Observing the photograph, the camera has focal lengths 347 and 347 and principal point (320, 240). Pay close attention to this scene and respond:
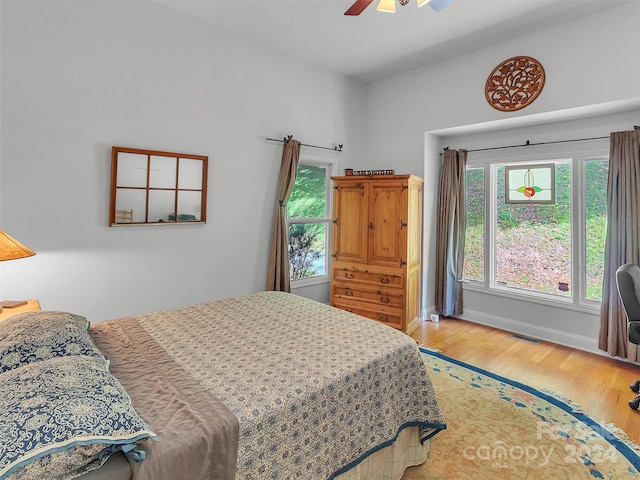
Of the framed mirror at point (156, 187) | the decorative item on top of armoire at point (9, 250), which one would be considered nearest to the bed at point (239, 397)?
the decorative item on top of armoire at point (9, 250)

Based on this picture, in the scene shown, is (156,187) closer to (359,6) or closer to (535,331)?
(359,6)

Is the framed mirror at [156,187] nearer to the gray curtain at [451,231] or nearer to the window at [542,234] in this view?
the gray curtain at [451,231]

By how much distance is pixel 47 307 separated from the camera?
256cm

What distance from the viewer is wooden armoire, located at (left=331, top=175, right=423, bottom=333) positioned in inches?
146

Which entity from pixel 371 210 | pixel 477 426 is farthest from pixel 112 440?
pixel 371 210

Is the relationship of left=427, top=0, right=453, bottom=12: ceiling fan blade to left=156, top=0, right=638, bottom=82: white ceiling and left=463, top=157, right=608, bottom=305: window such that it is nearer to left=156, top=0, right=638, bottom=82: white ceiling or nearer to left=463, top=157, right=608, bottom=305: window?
left=156, top=0, right=638, bottom=82: white ceiling

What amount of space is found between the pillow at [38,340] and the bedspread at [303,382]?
39 centimetres

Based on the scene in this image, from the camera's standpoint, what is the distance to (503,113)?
3557 mm

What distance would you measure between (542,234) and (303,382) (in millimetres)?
3569

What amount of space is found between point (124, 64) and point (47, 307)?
1976mm

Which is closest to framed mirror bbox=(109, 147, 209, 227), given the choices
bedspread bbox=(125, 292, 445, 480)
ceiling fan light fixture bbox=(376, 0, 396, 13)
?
bedspread bbox=(125, 292, 445, 480)

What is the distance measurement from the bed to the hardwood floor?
4.75ft

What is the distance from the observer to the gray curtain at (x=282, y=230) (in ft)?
12.3

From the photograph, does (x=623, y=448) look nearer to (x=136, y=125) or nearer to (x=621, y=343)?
(x=621, y=343)
